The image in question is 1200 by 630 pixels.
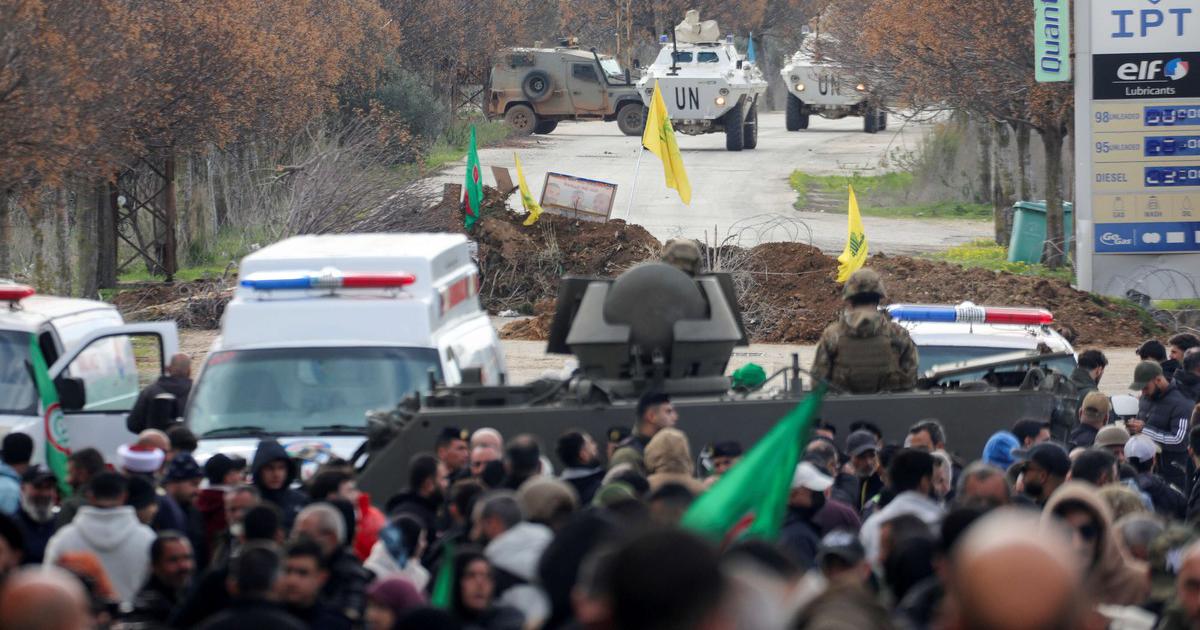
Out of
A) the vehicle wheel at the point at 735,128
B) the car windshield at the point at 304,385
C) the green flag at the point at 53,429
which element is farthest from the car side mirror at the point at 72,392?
the vehicle wheel at the point at 735,128

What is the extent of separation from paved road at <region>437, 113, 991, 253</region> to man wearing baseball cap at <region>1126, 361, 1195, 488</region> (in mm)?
14632

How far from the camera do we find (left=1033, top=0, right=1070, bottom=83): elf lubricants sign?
22562 millimetres

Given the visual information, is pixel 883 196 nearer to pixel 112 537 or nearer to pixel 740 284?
pixel 740 284

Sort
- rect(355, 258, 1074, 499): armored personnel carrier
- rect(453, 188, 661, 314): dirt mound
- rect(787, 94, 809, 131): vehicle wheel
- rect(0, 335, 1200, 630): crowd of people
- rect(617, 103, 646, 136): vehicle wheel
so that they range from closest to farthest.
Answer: rect(0, 335, 1200, 630): crowd of people
rect(355, 258, 1074, 499): armored personnel carrier
rect(453, 188, 661, 314): dirt mound
rect(617, 103, 646, 136): vehicle wheel
rect(787, 94, 809, 131): vehicle wheel

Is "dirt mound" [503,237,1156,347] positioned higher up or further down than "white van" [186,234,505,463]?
further down

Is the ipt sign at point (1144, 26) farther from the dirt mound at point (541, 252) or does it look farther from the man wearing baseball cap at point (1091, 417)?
the man wearing baseball cap at point (1091, 417)

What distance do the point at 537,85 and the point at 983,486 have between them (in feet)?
140

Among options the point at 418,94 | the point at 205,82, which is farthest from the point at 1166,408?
the point at 418,94

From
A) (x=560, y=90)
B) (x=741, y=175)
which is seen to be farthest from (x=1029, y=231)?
(x=560, y=90)

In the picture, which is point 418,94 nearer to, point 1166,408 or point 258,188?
point 258,188

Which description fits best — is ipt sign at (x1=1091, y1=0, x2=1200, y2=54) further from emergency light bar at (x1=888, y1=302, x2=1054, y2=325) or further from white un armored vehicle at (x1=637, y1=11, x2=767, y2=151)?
white un armored vehicle at (x1=637, y1=11, x2=767, y2=151)

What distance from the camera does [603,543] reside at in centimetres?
490

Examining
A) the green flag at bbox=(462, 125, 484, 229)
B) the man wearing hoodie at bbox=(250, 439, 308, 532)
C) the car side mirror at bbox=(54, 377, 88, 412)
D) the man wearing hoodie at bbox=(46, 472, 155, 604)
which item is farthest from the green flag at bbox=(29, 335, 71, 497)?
the green flag at bbox=(462, 125, 484, 229)

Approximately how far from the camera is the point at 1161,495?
28.1ft
